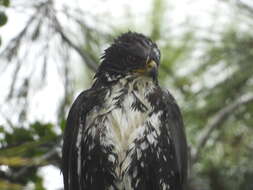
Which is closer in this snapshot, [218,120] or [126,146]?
Answer: [126,146]

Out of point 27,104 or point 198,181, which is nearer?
point 27,104

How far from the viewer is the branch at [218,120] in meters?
5.05

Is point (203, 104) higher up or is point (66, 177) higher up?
point (203, 104)

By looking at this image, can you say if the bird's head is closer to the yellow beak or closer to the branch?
the yellow beak

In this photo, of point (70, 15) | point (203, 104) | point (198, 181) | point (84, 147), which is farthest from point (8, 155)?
point (203, 104)

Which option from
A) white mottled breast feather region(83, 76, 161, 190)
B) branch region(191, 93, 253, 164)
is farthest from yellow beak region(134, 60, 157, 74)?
branch region(191, 93, 253, 164)

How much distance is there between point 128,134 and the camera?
3.94 metres

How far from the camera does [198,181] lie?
537cm

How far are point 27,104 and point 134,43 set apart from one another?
0.88 metres

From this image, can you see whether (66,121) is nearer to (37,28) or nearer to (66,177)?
(66,177)

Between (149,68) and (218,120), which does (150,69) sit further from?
(218,120)

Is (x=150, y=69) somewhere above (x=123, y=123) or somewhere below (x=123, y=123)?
above

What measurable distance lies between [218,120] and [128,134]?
56.9 inches

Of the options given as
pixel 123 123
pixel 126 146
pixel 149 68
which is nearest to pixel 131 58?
pixel 149 68
